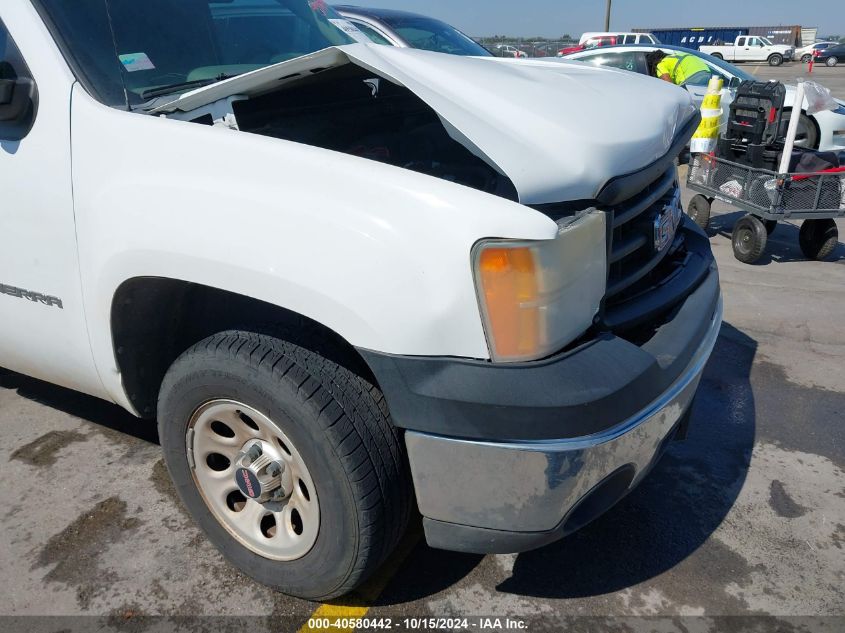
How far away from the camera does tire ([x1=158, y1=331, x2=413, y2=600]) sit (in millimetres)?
1755

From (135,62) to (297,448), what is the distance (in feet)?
4.88

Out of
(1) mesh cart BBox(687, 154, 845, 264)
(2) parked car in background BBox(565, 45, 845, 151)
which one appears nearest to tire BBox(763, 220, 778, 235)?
(1) mesh cart BBox(687, 154, 845, 264)

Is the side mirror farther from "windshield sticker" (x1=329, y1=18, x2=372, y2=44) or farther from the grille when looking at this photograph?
the grille

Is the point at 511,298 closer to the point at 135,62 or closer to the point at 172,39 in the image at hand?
the point at 135,62

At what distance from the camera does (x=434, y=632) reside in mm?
2053

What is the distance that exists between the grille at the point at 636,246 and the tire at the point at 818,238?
12.4 ft

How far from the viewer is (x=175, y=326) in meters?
2.32

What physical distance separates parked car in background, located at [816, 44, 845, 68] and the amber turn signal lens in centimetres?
4184

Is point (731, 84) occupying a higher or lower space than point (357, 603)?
higher

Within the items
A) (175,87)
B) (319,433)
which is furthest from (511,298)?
(175,87)

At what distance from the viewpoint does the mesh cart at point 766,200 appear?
16.6ft

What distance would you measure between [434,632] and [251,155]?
1496 mm

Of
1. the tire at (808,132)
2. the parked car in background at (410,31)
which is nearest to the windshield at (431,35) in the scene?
the parked car in background at (410,31)

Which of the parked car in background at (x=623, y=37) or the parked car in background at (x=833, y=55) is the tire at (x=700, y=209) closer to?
the parked car in background at (x=623, y=37)
